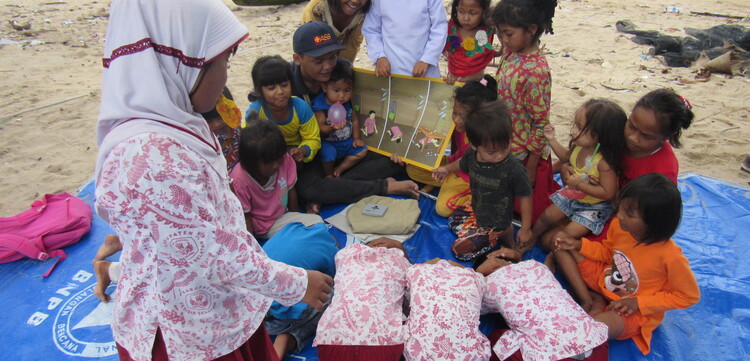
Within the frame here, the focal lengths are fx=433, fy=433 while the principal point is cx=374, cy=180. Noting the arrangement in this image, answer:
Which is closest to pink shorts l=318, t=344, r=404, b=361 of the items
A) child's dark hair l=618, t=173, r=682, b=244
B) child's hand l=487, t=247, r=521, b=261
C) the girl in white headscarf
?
the girl in white headscarf

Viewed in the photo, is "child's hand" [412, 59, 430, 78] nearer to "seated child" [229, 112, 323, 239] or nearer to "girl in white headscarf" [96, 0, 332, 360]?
"seated child" [229, 112, 323, 239]

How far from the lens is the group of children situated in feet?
6.73

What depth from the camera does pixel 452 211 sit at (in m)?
3.16

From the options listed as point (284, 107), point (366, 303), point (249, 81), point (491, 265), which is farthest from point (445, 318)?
point (249, 81)

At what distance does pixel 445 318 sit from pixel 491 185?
3.27 feet

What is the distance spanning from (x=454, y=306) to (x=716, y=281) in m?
1.75

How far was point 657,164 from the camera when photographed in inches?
93.5

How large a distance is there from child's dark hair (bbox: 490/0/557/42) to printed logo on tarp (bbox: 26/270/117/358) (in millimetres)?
2957

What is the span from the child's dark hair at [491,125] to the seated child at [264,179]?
3.81ft

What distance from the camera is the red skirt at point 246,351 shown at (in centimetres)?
136

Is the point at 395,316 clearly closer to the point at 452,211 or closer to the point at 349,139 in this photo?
the point at 452,211

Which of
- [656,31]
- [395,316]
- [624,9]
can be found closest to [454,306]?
[395,316]

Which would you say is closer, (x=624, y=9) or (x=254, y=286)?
(x=254, y=286)

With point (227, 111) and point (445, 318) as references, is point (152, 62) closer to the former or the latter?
point (445, 318)
